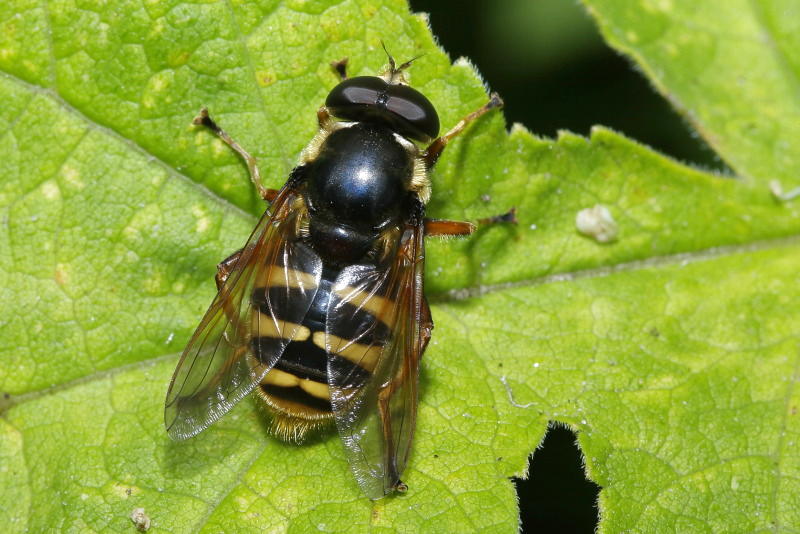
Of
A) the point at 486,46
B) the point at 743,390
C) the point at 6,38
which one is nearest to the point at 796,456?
the point at 743,390

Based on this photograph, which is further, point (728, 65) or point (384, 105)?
point (728, 65)

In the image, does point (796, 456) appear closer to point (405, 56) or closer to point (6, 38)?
point (405, 56)

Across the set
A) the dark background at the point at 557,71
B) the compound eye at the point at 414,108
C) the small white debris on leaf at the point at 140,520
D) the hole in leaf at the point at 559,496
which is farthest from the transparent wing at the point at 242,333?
the dark background at the point at 557,71

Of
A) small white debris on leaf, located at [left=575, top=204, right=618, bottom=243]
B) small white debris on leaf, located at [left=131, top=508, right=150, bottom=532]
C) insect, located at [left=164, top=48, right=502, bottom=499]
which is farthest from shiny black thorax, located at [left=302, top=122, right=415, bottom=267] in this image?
small white debris on leaf, located at [left=131, top=508, right=150, bottom=532]

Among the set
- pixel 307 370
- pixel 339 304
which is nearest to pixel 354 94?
pixel 339 304

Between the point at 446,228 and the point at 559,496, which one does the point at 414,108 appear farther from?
the point at 559,496

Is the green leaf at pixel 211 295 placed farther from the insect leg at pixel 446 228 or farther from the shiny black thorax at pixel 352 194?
the shiny black thorax at pixel 352 194
